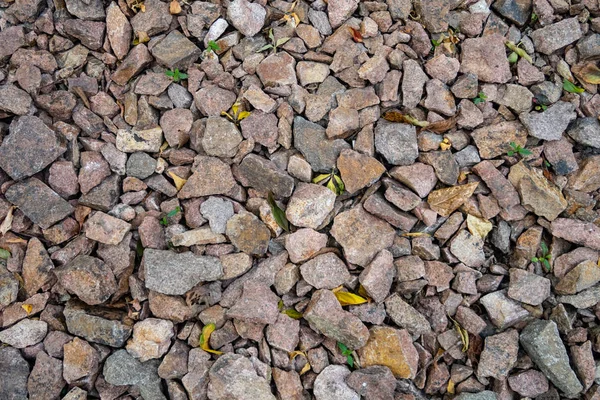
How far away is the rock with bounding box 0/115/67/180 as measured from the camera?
2619 mm

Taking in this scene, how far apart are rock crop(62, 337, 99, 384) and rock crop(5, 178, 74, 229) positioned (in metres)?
0.60

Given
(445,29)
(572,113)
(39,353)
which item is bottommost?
(39,353)

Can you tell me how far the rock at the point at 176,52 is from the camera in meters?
2.81

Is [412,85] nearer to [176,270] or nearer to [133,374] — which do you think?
[176,270]

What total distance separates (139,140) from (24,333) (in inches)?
42.2

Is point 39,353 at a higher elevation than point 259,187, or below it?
below

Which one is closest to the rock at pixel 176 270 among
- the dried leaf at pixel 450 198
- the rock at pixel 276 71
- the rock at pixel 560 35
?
the rock at pixel 276 71

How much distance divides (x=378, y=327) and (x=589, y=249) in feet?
3.74

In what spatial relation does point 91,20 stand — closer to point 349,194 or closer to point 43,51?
point 43,51

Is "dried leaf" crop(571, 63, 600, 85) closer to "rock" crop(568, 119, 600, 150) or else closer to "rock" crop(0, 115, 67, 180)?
"rock" crop(568, 119, 600, 150)

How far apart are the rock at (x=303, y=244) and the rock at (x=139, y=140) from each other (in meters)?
0.85

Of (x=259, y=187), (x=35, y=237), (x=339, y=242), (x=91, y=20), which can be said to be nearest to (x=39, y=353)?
(x=35, y=237)

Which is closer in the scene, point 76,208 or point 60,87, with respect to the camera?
point 76,208

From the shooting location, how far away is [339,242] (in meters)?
2.62
